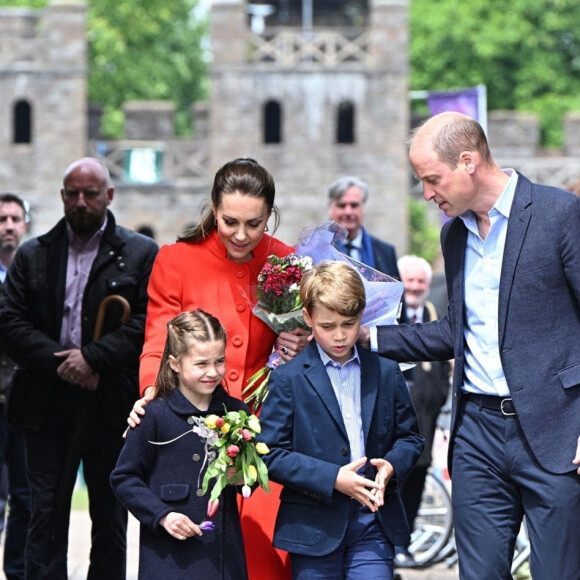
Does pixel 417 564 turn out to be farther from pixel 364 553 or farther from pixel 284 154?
pixel 284 154

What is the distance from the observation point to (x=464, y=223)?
5621 millimetres

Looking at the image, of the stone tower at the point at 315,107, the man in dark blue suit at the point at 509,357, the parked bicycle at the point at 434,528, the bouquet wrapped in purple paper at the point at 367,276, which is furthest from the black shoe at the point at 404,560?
the stone tower at the point at 315,107

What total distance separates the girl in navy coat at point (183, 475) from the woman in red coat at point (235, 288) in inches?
5.4

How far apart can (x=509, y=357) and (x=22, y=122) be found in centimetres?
4010

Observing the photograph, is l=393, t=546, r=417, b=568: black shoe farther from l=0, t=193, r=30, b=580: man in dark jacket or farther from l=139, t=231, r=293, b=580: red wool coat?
l=139, t=231, r=293, b=580: red wool coat

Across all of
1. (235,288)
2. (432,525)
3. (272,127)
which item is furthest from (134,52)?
(235,288)

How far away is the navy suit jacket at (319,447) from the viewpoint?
549cm

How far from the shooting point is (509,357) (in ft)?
17.5

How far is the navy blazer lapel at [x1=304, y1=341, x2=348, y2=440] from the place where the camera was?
18.3 feet

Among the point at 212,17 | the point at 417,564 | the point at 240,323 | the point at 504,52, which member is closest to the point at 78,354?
the point at 240,323

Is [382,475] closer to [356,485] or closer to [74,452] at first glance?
[356,485]

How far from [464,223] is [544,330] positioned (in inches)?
21.0

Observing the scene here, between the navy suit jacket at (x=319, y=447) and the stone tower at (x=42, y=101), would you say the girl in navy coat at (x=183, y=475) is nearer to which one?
the navy suit jacket at (x=319, y=447)

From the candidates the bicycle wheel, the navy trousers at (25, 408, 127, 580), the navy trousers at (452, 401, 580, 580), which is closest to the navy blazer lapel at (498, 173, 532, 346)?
the navy trousers at (452, 401, 580, 580)
